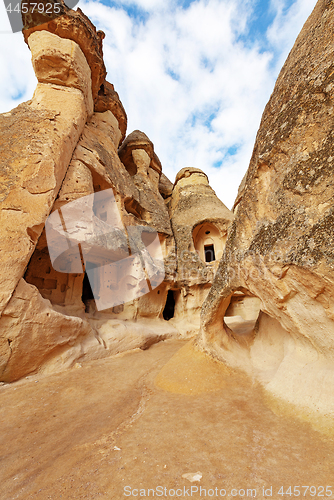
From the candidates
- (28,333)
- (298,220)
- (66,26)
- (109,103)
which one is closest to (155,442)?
(298,220)

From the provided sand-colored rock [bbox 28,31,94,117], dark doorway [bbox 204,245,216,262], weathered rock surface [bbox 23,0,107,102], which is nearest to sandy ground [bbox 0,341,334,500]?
sand-colored rock [bbox 28,31,94,117]

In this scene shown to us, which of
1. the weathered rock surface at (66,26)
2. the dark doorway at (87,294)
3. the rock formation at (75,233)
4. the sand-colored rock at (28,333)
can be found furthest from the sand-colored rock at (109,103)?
the sand-colored rock at (28,333)

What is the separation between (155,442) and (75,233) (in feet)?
16.0

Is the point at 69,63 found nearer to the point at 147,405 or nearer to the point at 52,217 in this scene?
the point at 52,217

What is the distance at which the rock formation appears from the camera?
4.41 metres

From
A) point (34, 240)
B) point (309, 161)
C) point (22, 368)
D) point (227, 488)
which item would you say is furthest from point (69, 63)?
point (227, 488)

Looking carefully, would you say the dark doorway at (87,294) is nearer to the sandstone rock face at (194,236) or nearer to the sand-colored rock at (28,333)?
the sand-colored rock at (28,333)

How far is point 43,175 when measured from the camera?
5035 millimetres

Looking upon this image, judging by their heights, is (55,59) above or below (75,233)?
above

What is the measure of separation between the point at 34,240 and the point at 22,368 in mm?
2443

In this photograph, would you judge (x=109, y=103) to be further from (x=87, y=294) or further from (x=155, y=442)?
(x=155, y=442)

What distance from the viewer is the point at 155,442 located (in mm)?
2234

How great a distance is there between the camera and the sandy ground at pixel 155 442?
1.71 meters

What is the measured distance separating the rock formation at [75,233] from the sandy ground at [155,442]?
Result: 1314 millimetres
